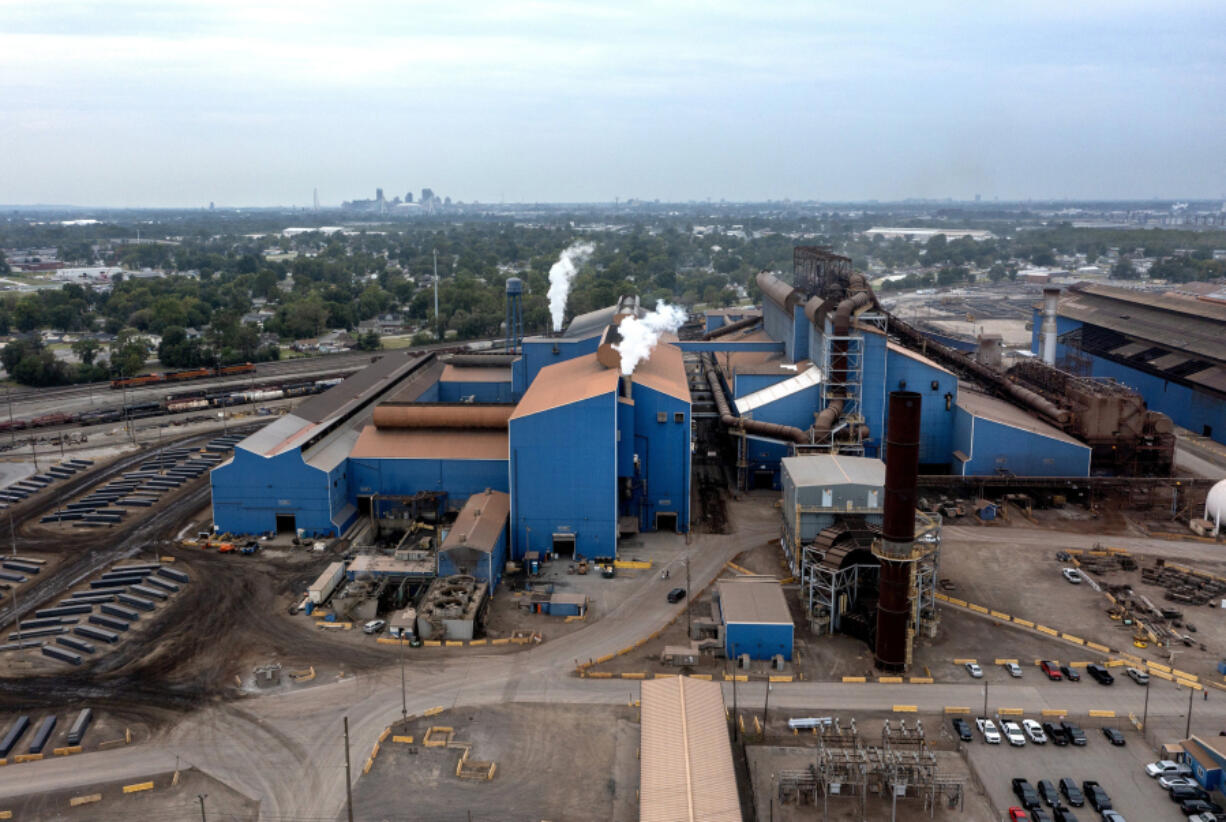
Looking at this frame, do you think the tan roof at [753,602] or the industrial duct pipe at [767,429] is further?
the industrial duct pipe at [767,429]

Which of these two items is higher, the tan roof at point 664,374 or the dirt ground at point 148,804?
the tan roof at point 664,374

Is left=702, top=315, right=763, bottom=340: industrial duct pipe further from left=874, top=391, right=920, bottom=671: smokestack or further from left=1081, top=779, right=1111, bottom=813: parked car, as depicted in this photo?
left=1081, top=779, right=1111, bottom=813: parked car

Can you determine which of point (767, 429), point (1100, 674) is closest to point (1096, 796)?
point (1100, 674)

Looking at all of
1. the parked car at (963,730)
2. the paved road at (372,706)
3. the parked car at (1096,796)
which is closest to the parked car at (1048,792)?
the parked car at (1096,796)

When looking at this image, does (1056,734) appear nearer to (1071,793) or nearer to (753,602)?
(1071,793)

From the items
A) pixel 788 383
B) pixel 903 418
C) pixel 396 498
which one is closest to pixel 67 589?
pixel 396 498

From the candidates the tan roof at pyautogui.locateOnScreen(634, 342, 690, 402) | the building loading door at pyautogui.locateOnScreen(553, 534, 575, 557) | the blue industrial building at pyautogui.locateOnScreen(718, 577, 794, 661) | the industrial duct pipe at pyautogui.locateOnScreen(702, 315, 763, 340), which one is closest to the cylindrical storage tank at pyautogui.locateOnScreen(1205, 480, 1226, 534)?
the blue industrial building at pyautogui.locateOnScreen(718, 577, 794, 661)

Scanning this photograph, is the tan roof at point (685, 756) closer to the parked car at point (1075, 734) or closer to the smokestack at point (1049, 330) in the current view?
the parked car at point (1075, 734)
